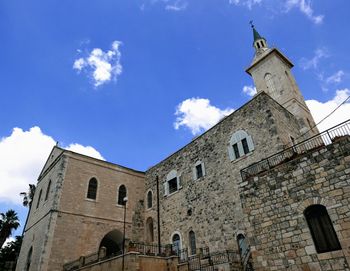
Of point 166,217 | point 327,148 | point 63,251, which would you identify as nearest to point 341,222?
point 327,148

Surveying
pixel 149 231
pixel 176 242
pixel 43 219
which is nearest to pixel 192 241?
pixel 176 242

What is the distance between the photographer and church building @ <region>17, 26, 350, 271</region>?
323 inches

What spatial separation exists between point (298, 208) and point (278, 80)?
15.1 metres

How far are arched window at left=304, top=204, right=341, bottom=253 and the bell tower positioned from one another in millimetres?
10654

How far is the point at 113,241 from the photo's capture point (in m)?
20.3

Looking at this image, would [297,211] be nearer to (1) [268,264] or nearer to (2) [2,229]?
(1) [268,264]

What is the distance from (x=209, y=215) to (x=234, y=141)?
15.5 feet

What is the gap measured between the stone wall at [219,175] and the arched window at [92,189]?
4.88 m

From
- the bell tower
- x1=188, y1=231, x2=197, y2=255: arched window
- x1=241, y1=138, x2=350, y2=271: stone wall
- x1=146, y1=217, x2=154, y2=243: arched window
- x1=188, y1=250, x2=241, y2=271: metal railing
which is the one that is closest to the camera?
x1=241, y1=138, x2=350, y2=271: stone wall

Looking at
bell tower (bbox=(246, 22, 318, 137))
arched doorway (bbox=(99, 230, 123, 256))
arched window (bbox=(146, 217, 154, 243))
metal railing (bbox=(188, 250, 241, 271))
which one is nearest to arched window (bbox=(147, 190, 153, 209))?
arched window (bbox=(146, 217, 154, 243))

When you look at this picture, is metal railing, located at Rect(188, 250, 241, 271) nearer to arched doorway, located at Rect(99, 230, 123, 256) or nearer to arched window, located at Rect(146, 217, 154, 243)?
arched window, located at Rect(146, 217, 154, 243)

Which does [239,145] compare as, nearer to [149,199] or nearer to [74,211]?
[149,199]

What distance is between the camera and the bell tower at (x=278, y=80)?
742 inches

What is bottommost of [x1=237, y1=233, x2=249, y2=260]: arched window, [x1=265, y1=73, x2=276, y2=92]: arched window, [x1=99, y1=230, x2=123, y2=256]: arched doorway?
[x1=237, y1=233, x2=249, y2=260]: arched window
